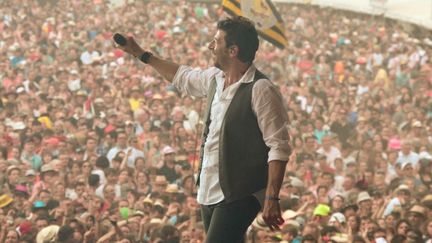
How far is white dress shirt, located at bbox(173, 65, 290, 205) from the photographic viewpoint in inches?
91.9

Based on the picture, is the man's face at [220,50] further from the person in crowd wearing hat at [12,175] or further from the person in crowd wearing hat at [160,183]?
the person in crowd wearing hat at [12,175]

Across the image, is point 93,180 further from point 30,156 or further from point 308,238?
point 308,238

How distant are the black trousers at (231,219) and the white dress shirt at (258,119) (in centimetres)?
3

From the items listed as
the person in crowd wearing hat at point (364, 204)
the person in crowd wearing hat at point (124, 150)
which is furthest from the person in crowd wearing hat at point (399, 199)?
the person in crowd wearing hat at point (124, 150)

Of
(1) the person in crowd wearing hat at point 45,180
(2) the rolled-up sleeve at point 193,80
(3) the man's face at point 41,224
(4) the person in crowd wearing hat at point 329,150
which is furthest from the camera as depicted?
(4) the person in crowd wearing hat at point 329,150

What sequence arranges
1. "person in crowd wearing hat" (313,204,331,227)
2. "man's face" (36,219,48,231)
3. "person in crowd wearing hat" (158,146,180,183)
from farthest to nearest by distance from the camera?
"person in crowd wearing hat" (158,146,180,183) < "person in crowd wearing hat" (313,204,331,227) < "man's face" (36,219,48,231)

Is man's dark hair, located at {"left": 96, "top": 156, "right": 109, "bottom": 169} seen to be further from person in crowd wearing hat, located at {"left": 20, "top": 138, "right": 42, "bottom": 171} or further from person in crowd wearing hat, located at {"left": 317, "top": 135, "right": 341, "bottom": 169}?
person in crowd wearing hat, located at {"left": 317, "top": 135, "right": 341, "bottom": 169}

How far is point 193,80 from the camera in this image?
266cm

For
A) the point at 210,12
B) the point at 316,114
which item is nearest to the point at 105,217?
the point at 316,114

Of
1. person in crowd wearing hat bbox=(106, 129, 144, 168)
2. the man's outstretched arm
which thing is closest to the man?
the man's outstretched arm

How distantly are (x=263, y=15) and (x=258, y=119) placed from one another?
17.4ft

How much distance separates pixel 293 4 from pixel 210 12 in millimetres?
2415

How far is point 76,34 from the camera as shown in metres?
11.9

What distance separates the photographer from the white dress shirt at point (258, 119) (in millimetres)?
2334
